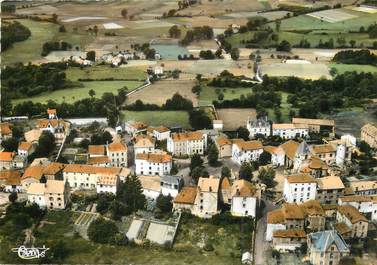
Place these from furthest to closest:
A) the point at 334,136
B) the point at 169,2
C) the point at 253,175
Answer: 1. the point at 169,2
2. the point at 334,136
3. the point at 253,175

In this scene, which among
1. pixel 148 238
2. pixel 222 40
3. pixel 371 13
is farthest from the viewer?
pixel 371 13

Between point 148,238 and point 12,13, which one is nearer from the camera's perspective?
point 148,238

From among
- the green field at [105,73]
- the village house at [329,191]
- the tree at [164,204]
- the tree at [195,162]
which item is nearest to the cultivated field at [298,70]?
the green field at [105,73]

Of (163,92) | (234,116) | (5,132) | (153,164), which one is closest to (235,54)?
(163,92)

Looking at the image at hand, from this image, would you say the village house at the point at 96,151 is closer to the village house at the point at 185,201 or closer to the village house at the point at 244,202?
the village house at the point at 185,201

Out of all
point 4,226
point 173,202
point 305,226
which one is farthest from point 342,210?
point 4,226

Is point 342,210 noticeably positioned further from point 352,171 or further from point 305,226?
point 352,171
